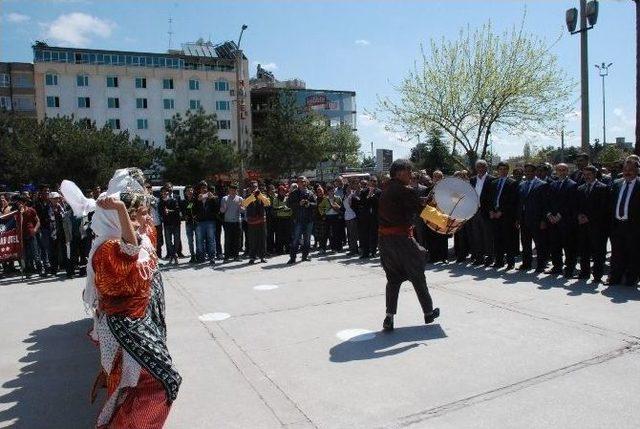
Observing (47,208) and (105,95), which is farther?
(105,95)

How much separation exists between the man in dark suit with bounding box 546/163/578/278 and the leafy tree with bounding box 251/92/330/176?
3318 cm

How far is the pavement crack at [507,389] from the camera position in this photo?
12.3 feet

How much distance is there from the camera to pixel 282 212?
1303cm

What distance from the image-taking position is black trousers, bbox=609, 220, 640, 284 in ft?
24.4

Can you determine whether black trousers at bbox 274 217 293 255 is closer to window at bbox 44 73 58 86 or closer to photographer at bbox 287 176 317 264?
photographer at bbox 287 176 317 264

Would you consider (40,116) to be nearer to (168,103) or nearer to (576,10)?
(168,103)

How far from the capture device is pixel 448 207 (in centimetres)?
649

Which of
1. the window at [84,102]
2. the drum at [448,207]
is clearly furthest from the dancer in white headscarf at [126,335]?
the window at [84,102]

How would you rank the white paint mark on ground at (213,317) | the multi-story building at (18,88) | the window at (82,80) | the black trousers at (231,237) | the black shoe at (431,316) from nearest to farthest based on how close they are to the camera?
the black shoe at (431,316)
the white paint mark on ground at (213,317)
the black trousers at (231,237)
the window at (82,80)
the multi-story building at (18,88)

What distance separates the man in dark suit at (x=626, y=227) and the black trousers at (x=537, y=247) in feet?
4.51

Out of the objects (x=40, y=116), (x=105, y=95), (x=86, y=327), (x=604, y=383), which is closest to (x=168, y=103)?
(x=105, y=95)

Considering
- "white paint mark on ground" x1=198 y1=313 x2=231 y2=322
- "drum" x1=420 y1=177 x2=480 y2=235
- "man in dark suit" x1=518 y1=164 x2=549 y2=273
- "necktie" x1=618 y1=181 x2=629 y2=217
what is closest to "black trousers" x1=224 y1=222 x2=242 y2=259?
"white paint mark on ground" x1=198 y1=313 x2=231 y2=322

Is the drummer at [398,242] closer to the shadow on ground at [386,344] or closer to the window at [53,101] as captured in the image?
Answer: the shadow on ground at [386,344]

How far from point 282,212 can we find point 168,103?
54591 millimetres
